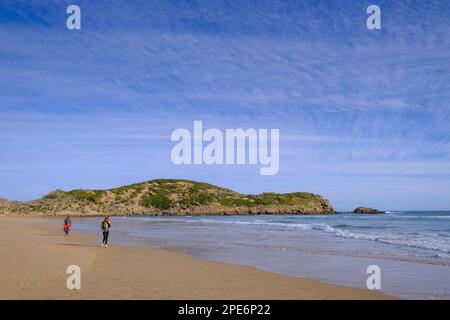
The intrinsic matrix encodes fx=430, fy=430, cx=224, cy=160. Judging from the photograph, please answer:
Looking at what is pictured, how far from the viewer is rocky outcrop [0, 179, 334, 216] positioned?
492 feet

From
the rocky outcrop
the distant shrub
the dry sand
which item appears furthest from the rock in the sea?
the dry sand

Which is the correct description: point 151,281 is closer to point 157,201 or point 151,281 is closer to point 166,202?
point 166,202

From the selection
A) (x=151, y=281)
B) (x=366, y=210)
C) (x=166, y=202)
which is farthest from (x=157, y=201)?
(x=151, y=281)

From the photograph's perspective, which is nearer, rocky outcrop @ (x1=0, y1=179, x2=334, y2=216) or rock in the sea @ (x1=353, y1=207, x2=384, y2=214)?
rocky outcrop @ (x1=0, y1=179, x2=334, y2=216)

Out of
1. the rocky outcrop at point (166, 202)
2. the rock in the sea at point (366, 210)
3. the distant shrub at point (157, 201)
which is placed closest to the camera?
the rocky outcrop at point (166, 202)

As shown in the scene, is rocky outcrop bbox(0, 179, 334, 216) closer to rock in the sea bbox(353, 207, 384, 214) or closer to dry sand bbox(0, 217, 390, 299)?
rock in the sea bbox(353, 207, 384, 214)

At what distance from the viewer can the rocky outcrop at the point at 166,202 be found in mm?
149837

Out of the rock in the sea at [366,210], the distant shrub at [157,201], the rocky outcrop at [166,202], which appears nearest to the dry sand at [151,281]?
the rocky outcrop at [166,202]

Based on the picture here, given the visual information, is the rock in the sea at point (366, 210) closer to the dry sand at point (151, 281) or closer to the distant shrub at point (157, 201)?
the distant shrub at point (157, 201)

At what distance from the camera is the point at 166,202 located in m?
168

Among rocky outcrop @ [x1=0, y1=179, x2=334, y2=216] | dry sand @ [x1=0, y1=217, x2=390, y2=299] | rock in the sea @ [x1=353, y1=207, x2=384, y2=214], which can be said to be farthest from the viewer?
rock in the sea @ [x1=353, y1=207, x2=384, y2=214]
